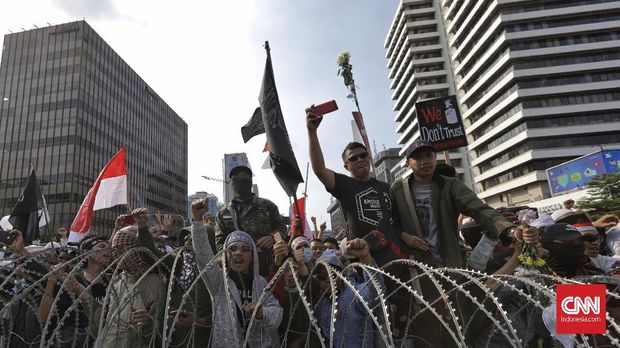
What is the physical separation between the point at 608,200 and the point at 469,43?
40.7m

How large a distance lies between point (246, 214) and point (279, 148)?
2.81 feet

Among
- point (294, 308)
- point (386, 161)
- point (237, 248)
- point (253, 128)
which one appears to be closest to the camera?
point (294, 308)

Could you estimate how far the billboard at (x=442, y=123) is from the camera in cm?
683

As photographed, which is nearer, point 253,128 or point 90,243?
point 90,243

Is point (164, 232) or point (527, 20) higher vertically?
point (527, 20)

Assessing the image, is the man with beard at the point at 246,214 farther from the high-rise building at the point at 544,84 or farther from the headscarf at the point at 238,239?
the high-rise building at the point at 544,84

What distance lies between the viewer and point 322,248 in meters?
5.12

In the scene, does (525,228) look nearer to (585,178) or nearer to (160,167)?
(585,178)

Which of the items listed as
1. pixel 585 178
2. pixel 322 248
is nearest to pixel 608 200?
pixel 585 178

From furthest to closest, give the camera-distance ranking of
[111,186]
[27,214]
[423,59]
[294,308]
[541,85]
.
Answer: [423,59] < [541,85] < [111,186] < [27,214] < [294,308]

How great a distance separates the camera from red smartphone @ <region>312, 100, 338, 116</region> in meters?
3.43

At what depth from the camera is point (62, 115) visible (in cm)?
6088

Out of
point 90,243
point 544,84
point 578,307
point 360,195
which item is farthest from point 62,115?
point 578,307

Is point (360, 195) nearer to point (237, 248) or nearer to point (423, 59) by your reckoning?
point (237, 248)
